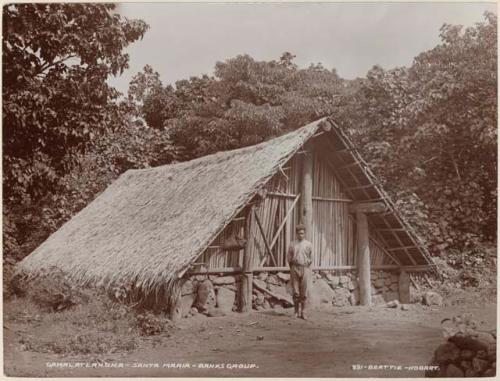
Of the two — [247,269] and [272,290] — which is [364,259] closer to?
[272,290]

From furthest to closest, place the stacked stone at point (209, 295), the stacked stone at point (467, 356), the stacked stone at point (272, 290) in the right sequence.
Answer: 1. the stacked stone at point (272, 290)
2. the stacked stone at point (209, 295)
3. the stacked stone at point (467, 356)

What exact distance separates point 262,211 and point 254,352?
9.23 ft

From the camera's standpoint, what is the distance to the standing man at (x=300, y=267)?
8.35 m

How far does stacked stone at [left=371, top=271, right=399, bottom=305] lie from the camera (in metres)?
9.79

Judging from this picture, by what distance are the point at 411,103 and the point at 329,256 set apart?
309 cm

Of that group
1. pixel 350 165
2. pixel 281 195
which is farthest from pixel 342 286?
pixel 350 165

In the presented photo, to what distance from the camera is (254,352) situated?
21.9 feet

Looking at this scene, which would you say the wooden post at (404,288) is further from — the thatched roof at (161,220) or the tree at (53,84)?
the tree at (53,84)

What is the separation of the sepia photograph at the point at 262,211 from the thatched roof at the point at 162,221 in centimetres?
5

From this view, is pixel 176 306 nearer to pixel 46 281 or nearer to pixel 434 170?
pixel 46 281


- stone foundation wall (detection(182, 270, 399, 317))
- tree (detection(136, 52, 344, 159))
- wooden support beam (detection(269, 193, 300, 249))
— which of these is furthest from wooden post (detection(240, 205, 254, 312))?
tree (detection(136, 52, 344, 159))

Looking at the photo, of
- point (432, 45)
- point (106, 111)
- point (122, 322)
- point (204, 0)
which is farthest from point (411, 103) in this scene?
point (122, 322)

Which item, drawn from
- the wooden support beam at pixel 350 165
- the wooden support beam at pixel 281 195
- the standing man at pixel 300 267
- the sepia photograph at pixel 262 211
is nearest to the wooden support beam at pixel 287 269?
the sepia photograph at pixel 262 211

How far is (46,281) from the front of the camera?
357 inches
